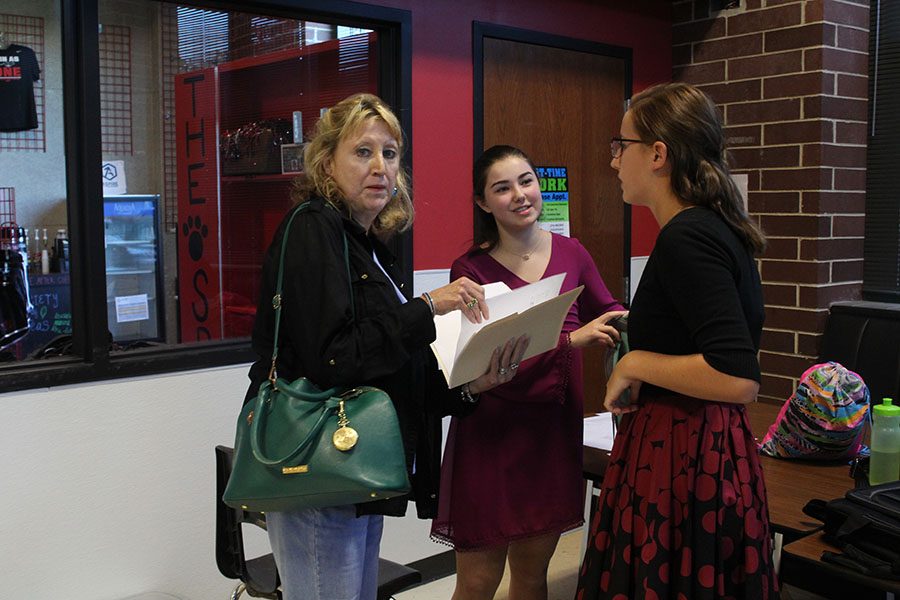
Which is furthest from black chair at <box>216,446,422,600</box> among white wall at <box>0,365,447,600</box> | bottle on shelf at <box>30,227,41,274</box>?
bottle on shelf at <box>30,227,41,274</box>

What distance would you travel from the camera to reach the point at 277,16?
3129mm

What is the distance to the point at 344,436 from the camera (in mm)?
1639

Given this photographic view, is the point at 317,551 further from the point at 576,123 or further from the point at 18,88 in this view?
the point at 576,123

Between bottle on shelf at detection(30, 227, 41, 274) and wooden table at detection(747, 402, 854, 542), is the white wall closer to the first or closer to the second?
bottle on shelf at detection(30, 227, 41, 274)

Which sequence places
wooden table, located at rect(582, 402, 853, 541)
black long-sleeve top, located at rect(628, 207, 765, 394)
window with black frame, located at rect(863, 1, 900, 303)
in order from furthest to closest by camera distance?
window with black frame, located at rect(863, 1, 900, 303), wooden table, located at rect(582, 402, 853, 541), black long-sleeve top, located at rect(628, 207, 765, 394)

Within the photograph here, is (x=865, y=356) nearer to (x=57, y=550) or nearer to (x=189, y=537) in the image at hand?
(x=189, y=537)

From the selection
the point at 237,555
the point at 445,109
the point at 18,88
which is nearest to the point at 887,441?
the point at 237,555

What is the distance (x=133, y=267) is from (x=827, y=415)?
2.08m

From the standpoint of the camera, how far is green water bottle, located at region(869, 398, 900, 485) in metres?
2.08

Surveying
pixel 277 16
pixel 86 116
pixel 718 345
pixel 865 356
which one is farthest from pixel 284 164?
pixel 865 356

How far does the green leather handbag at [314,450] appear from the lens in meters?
1.63

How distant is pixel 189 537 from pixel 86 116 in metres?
1.33

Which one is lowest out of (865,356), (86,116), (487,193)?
(865,356)

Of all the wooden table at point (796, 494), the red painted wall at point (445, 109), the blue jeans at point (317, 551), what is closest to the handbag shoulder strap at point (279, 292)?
the blue jeans at point (317, 551)
